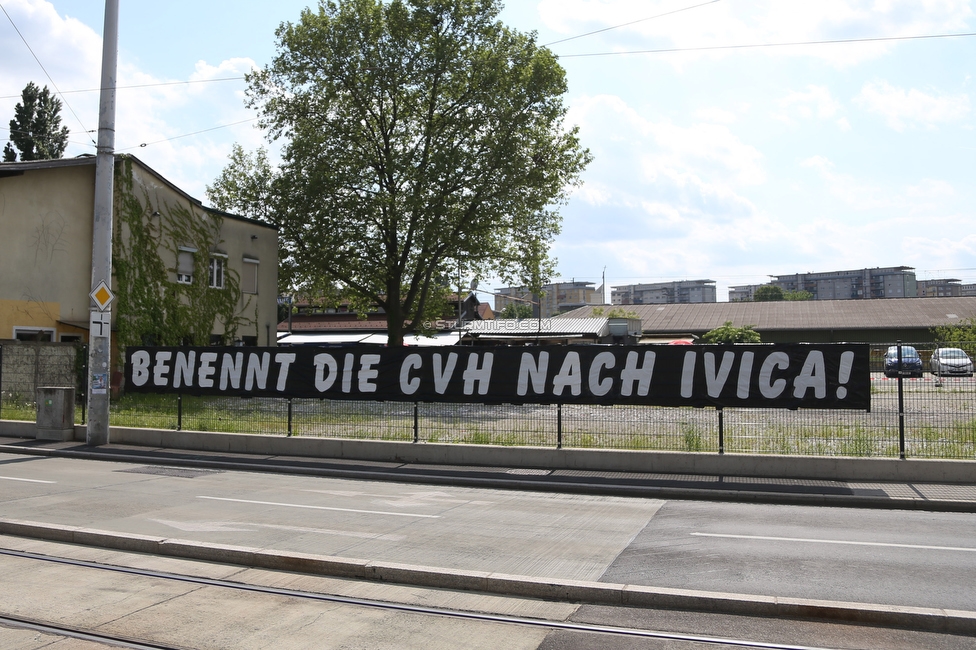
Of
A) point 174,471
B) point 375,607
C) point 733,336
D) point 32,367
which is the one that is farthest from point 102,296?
point 733,336

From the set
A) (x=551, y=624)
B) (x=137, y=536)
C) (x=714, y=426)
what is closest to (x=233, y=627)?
(x=551, y=624)

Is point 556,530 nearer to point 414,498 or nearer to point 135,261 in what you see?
point 414,498

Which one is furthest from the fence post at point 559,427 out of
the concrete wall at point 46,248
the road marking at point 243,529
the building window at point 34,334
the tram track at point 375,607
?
the concrete wall at point 46,248

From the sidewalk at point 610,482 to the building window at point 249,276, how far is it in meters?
21.8

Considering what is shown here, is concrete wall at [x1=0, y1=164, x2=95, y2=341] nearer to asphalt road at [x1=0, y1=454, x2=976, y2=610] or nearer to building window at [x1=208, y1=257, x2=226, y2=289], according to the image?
building window at [x1=208, y1=257, x2=226, y2=289]

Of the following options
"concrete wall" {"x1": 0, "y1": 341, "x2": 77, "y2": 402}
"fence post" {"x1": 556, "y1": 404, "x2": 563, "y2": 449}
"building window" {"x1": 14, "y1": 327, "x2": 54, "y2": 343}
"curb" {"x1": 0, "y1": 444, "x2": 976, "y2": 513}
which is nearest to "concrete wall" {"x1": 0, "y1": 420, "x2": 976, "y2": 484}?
"fence post" {"x1": 556, "y1": 404, "x2": 563, "y2": 449}

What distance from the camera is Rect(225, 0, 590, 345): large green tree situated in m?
38.9

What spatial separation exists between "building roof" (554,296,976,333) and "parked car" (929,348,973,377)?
5736 cm

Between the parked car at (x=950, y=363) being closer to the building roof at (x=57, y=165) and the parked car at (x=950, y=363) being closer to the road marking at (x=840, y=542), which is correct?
the road marking at (x=840, y=542)

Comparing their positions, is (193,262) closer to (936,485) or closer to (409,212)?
(409,212)

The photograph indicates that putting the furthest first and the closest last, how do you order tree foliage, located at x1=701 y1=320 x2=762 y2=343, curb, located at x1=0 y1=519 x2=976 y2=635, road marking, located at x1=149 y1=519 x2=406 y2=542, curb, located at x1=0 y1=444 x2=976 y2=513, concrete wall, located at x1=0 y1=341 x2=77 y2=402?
tree foliage, located at x1=701 y1=320 x2=762 y2=343
concrete wall, located at x1=0 y1=341 x2=77 y2=402
curb, located at x1=0 y1=444 x2=976 y2=513
road marking, located at x1=149 y1=519 x2=406 y2=542
curb, located at x1=0 y1=519 x2=976 y2=635

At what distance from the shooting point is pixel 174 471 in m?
15.0

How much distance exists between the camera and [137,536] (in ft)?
29.4

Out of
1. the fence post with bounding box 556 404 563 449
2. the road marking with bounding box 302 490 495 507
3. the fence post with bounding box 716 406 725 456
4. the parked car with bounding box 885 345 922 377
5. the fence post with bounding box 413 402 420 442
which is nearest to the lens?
the road marking with bounding box 302 490 495 507
